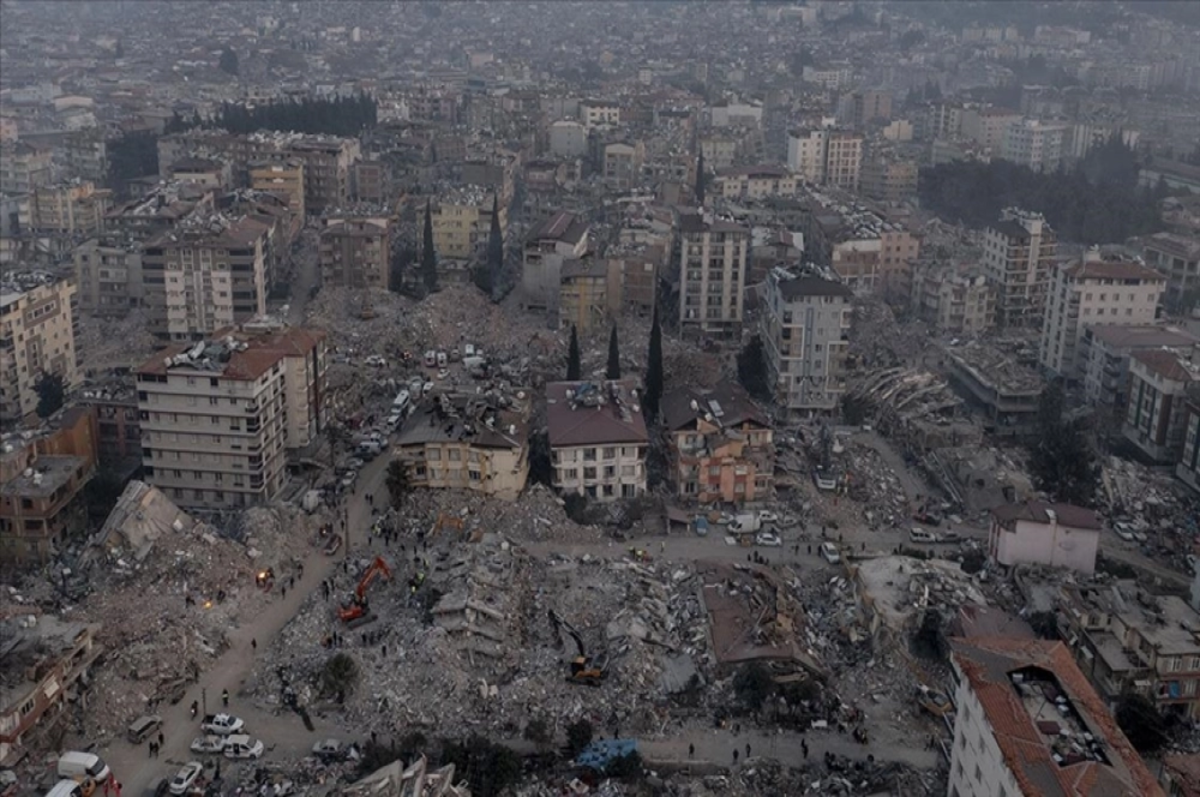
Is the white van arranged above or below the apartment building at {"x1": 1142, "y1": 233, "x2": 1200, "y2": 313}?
below

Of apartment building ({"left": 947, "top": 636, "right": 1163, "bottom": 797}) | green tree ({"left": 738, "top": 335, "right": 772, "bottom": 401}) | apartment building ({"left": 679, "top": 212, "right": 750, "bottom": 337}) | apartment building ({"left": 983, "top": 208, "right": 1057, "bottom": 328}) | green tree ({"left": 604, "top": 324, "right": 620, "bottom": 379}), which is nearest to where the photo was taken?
apartment building ({"left": 947, "top": 636, "right": 1163, "bottom": 797})

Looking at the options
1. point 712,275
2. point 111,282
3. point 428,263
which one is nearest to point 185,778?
point 712,275

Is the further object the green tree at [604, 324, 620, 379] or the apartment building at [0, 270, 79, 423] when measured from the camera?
the green tree at [604, 324, 620, 379]

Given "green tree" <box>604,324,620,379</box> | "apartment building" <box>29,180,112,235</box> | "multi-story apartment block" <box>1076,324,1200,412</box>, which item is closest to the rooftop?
"green tree" <box>604,324,620,379</box>

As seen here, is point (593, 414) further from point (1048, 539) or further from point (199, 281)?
point (199, 281)

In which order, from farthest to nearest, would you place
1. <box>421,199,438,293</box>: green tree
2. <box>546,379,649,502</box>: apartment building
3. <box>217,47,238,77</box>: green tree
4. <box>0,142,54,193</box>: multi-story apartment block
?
1. <box>217,47,238,77</box>: green tree
2. <box>0,142,54,193</box>: multi-story apartment block
3. <box>421,199,438,293</box>: green tree
4. <box>546,379,649,502</box>: apartment building

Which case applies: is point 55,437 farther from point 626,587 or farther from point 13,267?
point 13,267

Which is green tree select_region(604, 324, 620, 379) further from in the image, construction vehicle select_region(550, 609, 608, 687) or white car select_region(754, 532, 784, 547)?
construction vehicle select_region(550, 609, 608, 687)
